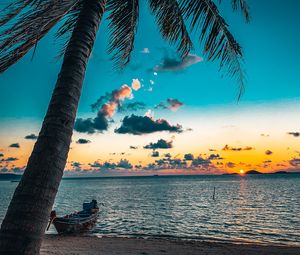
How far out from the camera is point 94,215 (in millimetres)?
25406

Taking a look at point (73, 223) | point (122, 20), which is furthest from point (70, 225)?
point (122, 20)

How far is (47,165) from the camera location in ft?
7.77

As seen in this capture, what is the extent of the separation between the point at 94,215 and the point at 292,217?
24.0 metres

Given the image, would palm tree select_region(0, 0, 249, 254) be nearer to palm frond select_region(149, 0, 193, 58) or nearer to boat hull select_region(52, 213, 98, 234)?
palm frond select_region(149, 0, 193, 58)

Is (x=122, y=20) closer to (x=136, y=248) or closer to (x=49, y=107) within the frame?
(x=49, y=107)

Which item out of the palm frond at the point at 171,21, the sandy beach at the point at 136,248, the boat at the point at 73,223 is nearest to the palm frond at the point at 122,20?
the palm frond at the point at 171,21

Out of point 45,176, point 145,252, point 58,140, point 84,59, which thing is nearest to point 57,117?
point 58,140

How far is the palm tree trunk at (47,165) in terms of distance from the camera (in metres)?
2.08

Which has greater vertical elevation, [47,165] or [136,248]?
[47,165]

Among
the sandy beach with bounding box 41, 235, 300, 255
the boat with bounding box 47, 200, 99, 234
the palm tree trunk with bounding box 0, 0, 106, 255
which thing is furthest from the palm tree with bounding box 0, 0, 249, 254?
the boat with bounding box 47, 200, 99, 234

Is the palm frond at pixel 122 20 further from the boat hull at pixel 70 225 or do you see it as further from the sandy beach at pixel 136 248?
the boat hull at pixel 70 225

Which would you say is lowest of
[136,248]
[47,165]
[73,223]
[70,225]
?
[136,248]

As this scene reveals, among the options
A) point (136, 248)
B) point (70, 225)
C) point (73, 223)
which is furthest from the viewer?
point (73, 223)

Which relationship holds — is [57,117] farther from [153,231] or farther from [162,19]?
[153,231]
